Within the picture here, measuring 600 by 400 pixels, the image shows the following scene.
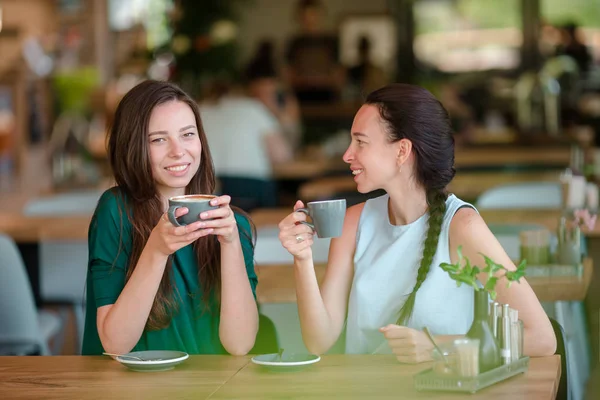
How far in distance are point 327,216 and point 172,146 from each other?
0.45 meters

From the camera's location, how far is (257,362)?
77.4 inches

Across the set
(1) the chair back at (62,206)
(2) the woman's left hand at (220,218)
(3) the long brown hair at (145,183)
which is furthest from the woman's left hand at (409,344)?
(1) the chair back at (62,206)

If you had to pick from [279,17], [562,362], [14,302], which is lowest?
[562,362]

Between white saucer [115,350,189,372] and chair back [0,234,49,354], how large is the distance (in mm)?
1314

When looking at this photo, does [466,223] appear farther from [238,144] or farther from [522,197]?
[238,144]

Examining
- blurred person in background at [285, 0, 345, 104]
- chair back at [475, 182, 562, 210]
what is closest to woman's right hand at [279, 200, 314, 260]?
chair back at [475, 182, 562, 210]

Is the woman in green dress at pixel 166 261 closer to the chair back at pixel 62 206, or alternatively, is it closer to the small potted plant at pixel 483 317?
the small potted plant at pixel 483 317

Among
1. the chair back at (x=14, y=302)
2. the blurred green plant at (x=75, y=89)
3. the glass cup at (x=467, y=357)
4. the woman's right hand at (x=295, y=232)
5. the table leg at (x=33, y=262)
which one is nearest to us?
the glass cup at (x=467, y=357)

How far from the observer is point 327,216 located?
1.99 metres

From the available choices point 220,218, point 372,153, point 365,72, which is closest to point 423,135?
point 372,153

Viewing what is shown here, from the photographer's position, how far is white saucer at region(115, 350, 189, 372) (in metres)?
1.98

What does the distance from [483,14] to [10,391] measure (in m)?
10.9

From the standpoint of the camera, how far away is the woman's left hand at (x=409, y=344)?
1943mm

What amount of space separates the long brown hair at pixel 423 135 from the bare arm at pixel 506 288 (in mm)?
60
